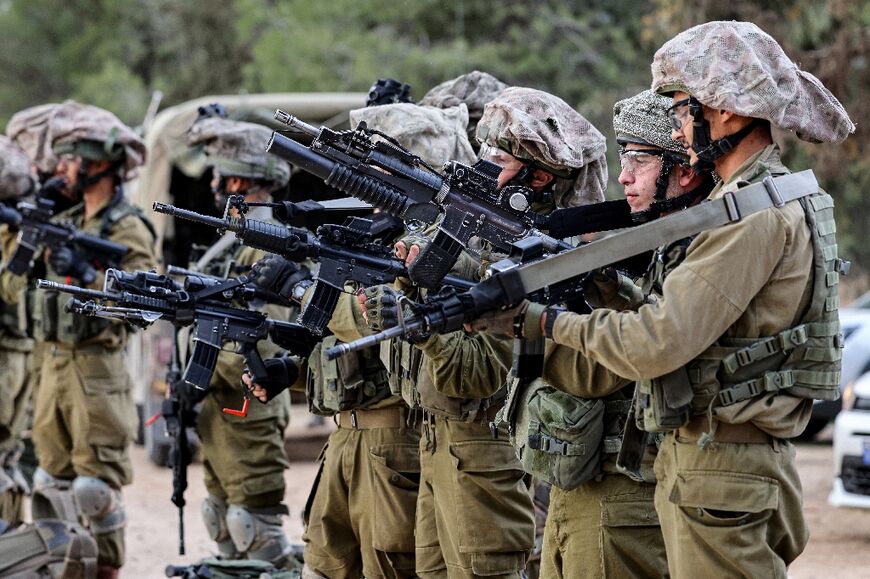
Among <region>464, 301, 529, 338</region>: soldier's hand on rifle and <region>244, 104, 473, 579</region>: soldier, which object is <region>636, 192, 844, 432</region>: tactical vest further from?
<region>244, 104, 473, 579</region>: soldier

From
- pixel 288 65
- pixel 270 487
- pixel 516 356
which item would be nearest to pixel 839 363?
pixel 516 356

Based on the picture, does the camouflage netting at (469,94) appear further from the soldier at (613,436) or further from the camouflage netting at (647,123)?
the soldier at (613,436)

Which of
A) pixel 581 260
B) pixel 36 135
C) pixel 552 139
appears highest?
pixel 36 135

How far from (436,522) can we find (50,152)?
4581 millimetres

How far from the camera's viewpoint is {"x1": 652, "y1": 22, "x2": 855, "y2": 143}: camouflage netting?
3777 millimetres

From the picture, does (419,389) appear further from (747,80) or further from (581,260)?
(747,80)

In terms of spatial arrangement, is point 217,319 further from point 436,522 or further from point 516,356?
point 516,356

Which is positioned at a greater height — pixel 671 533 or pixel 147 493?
pixel 671 533

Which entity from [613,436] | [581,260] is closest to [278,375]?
[613,436]

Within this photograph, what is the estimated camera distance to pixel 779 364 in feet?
12.1

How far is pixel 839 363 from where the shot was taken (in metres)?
3.76

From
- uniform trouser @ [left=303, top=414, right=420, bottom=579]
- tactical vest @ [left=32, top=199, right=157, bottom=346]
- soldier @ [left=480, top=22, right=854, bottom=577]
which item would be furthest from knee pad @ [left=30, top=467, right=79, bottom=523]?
soldier @ [left=480, top=22, right=854, bottom=577]

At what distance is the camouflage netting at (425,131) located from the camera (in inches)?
221

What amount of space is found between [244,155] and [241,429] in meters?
1.47
